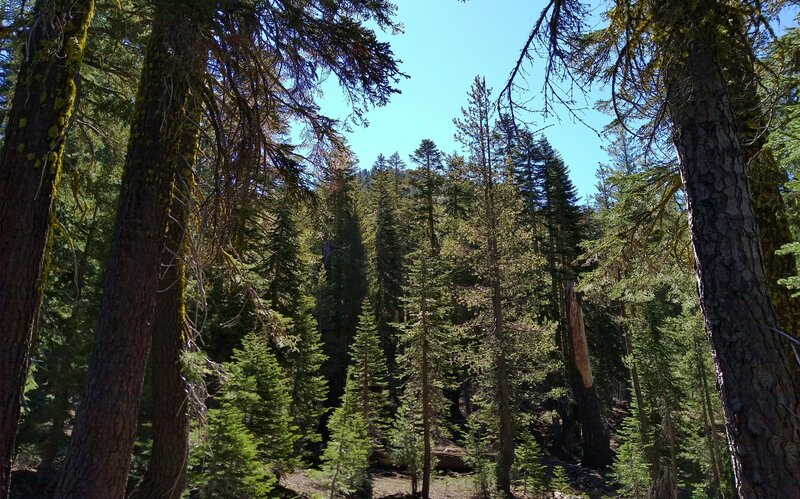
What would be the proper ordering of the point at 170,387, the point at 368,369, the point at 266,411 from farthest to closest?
1. the point at 368,369
2. the point at 266,411
3. the point at 170,387

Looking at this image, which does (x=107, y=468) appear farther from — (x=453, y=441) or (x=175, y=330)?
(x=453, y=441)

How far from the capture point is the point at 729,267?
3.15 metres

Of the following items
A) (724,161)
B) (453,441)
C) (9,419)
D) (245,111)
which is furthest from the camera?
(453,441)

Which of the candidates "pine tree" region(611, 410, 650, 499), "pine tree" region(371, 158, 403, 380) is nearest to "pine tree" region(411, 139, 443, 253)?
"pine tree" region(371, 158, 403, 380)

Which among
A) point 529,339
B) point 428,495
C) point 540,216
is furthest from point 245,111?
point 540,216

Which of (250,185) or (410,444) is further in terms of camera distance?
(410,444)

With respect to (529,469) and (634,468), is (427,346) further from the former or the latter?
(634,468)

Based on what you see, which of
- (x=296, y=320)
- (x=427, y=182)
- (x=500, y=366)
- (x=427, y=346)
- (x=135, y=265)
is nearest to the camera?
(x=135, y=265)

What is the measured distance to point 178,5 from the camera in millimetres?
3801

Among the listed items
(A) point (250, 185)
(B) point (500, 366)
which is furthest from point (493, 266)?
(A) point (250, 185)

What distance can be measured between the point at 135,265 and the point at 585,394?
23092 mm

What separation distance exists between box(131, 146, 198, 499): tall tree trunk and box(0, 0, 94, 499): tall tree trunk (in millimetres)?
1207

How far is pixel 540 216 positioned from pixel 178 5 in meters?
26.6

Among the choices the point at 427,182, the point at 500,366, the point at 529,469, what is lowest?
the point at 529,469
